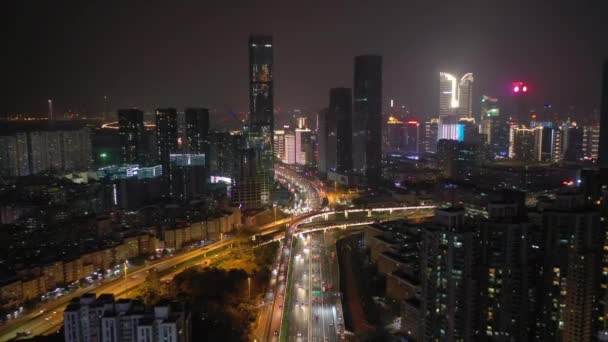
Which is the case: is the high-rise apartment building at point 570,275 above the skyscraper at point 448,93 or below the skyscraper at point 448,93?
below

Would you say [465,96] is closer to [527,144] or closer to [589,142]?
[527,144]

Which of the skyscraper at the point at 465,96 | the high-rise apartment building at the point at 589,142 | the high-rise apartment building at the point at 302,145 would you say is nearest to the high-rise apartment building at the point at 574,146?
the high-rise apartment building at the point at 589,142

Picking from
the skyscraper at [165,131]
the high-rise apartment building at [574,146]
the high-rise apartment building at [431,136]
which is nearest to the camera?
the skyscraper at [165,131]

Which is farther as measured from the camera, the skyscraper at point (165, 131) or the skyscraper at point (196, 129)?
the skyscraper at point (196, 129)

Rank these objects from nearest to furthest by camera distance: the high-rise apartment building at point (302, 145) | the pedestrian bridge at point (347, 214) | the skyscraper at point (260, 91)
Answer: the pedestrian bridge at point (347, 214) < the skyscraper at point (260, 91) < the high-rise apartment building at point (302, 145)

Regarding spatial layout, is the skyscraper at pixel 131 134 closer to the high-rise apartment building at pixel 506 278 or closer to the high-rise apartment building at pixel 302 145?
the high-rise apartment building at pixel 302 145

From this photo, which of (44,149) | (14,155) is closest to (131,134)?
(44,149)

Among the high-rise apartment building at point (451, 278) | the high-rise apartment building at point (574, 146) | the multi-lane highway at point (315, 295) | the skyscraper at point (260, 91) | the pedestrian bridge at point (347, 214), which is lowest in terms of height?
the multi-lane highway at point (315, 295)

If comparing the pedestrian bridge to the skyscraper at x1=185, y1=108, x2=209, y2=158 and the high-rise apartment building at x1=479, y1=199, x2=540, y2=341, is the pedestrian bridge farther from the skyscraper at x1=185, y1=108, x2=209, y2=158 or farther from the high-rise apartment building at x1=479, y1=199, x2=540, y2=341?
the skyscraper at x1=185, y1=108, x2=209, y2=158
